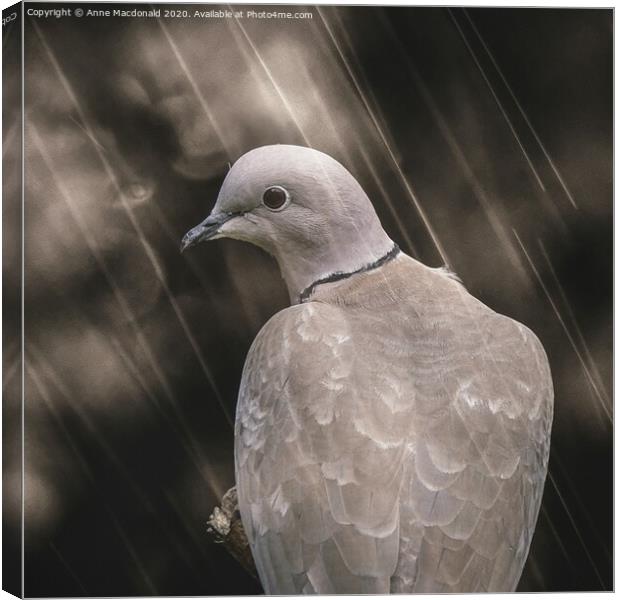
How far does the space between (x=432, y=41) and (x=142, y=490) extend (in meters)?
1.80

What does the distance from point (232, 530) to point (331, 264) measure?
2.98 feet

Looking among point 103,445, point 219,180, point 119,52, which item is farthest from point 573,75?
point 103,445

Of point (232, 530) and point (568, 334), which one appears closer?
point (232, 530)

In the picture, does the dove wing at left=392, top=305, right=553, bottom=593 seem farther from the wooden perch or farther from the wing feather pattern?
the wooden perch

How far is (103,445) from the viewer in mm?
3434

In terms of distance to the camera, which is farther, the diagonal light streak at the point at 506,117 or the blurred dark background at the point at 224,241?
the diagonal light streak at the point at 506,117

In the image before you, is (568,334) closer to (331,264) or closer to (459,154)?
(459,154)

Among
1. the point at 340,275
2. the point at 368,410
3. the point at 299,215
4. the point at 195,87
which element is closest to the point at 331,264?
the point at 340,275

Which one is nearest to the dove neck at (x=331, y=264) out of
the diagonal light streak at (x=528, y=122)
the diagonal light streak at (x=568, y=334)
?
the diagonal light streak at (x=568, y=334)

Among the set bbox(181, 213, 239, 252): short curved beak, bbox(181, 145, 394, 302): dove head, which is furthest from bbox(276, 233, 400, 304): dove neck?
bbox(181, 213, 239, 252): short curved beak

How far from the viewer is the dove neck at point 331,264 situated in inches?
128

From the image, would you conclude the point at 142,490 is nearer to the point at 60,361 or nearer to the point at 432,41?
the point at 60,361

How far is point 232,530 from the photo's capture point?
331 cm

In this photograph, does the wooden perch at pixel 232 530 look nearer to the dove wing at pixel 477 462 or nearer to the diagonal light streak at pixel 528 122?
the dove wing at pixel 477 462
